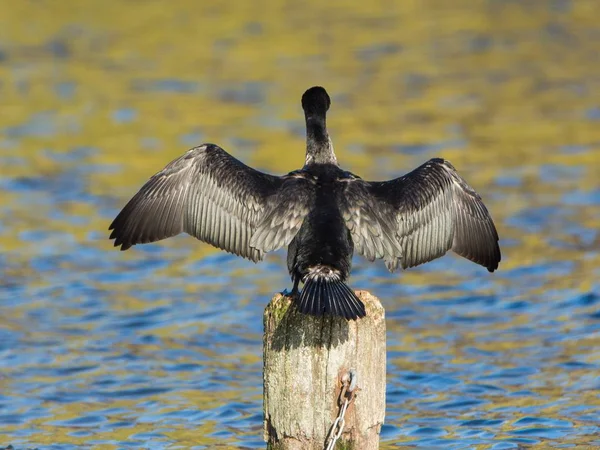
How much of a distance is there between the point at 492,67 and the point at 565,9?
2790 mm

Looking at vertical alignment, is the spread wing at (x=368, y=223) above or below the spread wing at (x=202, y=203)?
below

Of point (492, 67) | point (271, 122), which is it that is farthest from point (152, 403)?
point (492, 67)

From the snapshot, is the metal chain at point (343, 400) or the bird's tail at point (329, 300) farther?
the metal chain at point (343, 400)

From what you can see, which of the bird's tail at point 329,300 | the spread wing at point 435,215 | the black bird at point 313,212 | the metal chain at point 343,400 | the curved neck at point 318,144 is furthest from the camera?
the curved neck at point 318,144

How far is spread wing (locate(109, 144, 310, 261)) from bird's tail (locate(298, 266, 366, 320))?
114 cm

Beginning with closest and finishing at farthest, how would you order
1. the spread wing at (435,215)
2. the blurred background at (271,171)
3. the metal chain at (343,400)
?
1. the metal chain at (343,400)
2. the spread wing at (435,215)
3. the blurred background at (271,171)

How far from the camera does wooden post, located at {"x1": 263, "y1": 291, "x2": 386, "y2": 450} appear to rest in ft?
19.5

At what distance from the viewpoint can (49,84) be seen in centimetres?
1948

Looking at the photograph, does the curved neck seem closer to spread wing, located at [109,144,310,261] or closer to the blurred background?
spread wing, located at [109,144,310,261]

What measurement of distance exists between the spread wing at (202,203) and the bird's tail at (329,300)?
1.14 m

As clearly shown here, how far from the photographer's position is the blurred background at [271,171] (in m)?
9.34

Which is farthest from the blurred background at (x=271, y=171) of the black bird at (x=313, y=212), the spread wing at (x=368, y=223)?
the spread wing at (x=368, y=223)

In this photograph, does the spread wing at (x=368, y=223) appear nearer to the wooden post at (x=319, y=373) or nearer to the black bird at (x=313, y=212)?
the black bird at (x=313, y=212)

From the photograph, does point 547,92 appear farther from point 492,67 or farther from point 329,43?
point 329,43
